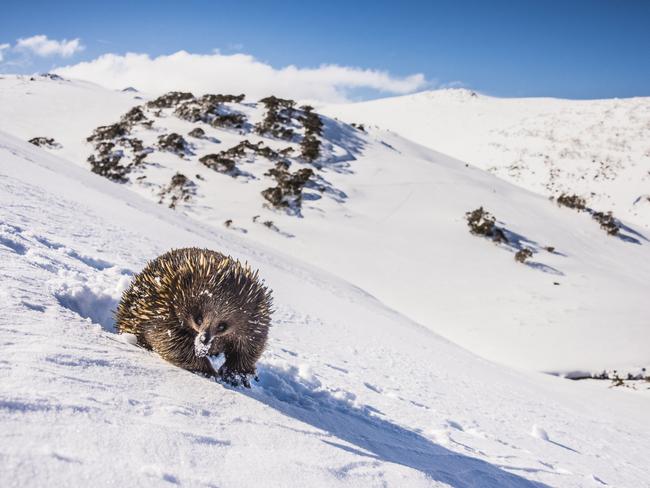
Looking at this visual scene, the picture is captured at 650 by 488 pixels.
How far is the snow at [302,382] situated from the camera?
5.54 ft

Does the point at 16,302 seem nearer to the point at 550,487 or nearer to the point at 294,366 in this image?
the point at 294,366

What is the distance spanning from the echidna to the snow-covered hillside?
379 inches

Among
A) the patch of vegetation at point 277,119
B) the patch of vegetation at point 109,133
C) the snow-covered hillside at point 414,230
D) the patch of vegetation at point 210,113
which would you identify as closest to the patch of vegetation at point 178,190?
the snow-covered hillside at point 414,230

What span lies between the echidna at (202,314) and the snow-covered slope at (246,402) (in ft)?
0.43

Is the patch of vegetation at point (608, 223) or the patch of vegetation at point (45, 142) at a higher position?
the patch of vegetation at point (608, 223)

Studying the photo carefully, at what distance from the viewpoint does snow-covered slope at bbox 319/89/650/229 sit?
1394 inches

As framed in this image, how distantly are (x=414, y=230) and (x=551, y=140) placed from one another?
107 feet

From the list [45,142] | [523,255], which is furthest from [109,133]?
[523,255]

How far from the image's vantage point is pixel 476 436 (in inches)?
155

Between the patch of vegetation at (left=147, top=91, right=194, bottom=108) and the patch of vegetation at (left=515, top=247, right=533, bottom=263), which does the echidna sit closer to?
the patch of vegetation at (left=515, top=247, right=533, bottom=263)

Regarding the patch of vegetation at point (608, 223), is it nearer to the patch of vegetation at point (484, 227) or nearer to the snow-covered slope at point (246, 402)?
the patch of vegetation at point (484, 227)

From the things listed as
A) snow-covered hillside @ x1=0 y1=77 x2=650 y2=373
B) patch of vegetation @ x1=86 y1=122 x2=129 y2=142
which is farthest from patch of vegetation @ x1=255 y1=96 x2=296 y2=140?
patch of vegetation @ x1=86 y1=122 x2=129 y2=142

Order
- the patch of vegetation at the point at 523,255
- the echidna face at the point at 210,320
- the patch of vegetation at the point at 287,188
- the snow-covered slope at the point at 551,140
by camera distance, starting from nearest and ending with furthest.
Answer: the echidna face at the point at 210,320 → the patch of vegetation at the point at 523,255 → the patch of vegetation at the point at 287,188 → the snow-covered slope at the point at 551,140

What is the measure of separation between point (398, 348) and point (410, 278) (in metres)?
8.72
